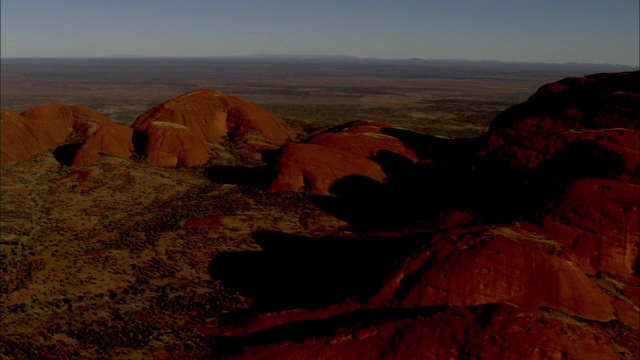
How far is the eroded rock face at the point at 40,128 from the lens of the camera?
5425cm

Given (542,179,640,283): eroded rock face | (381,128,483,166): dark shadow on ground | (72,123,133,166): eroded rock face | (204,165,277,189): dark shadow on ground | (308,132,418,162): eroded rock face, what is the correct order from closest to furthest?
(542,179,640,283): eroded rock face < (204,165,277,189): dark shadow on ground < (308,132,418,162): eroded rock face < (381,128,483,166): dark shadow on ground < (72,123,133,166): eroded rock face

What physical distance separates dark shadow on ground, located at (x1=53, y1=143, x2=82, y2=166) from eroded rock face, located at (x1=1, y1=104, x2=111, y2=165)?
2.26 metres

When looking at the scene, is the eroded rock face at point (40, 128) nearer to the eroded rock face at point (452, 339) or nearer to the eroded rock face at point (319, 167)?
the eroded rock face at point (319, 167)

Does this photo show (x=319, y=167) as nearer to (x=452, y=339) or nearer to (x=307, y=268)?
(x=307, y=268)

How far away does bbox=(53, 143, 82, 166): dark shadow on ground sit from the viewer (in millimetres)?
52250

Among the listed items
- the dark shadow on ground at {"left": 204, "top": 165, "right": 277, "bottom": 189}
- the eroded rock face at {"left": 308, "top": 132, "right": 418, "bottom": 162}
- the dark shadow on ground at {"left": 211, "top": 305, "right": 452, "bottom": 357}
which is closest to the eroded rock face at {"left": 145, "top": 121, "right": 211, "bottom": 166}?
the dark shadow on ground at {"left": 204, "top": 165, "right": 277, "bottom": 189}

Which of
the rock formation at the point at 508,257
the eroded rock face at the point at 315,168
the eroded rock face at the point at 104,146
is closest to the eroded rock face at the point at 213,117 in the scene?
the eroded rock face at the point at 104,146

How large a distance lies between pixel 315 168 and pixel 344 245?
1562 cm

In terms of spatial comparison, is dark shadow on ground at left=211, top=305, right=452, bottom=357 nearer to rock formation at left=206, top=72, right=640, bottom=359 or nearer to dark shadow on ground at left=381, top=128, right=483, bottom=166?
rock formation at left=206, top=72, right=640, bottom=359

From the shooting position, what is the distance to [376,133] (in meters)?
53.3

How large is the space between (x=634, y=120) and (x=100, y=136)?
5294cm

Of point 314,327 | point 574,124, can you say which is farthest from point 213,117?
point 314,327

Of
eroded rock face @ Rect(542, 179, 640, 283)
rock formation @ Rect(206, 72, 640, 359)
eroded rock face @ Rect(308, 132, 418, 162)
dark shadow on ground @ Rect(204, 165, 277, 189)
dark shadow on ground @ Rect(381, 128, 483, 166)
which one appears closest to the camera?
rock formation @ Rect(206, 72, 640, 359)

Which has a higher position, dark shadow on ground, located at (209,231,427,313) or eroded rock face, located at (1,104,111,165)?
eroded rock face, located at (1,104,111,165)
